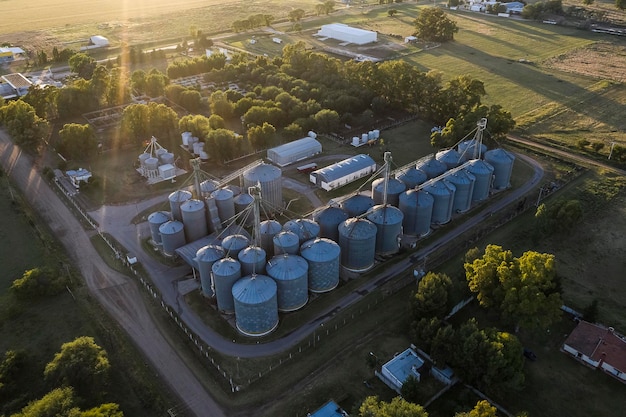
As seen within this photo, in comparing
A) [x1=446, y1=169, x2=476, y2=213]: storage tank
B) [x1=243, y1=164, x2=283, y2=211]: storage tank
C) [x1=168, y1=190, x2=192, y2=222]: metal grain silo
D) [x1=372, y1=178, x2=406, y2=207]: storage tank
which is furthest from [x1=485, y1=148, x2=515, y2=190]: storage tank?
[x1=168, y1=190, x2=192, y2=222]: metal grain silo

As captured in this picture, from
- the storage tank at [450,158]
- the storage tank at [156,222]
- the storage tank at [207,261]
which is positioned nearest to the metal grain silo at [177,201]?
the storage tank at [156,222]

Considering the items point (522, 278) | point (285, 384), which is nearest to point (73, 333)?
point (285, 384)

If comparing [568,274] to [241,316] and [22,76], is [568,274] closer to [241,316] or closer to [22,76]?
[241,316]

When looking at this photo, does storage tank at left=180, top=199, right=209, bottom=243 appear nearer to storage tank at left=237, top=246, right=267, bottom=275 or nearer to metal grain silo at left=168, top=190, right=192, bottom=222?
metal grain silo at left=168, top=190, right=192, bottom=222

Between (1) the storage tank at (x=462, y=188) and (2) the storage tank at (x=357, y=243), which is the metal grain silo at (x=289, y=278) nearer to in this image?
(2) the storage tank at (x=357, y=243)

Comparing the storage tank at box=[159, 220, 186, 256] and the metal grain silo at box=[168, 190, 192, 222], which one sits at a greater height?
the metal grain silo at box=[168, 190, 192, 222]

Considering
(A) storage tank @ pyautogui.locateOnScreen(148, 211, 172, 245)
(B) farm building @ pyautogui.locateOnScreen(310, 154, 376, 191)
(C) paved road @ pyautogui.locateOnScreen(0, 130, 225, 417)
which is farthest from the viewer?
(B) farm building @ pyautogui.locateOnScreen(310, 154, 376, 191)

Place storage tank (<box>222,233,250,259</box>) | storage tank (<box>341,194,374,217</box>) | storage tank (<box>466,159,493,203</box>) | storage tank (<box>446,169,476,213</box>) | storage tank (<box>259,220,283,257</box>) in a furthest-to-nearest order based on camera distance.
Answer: storage tank (<box>466,159,493,203</box>), storage tank (<box>446,169,476,213</box>), storage tank (<box>341,194,374,217</box>), storage tank (<box>259,220,283,257</box>), storage tank (<box>222,233,250,259</box>)
